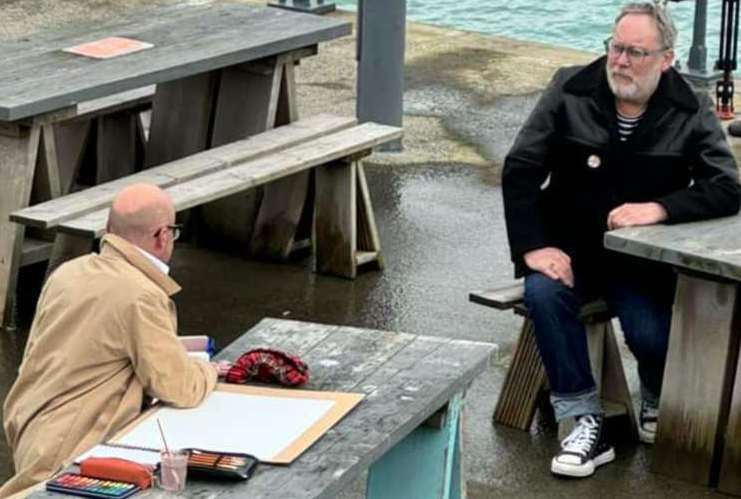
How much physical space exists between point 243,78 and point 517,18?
690cm

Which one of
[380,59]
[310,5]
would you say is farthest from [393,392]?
[310,5]

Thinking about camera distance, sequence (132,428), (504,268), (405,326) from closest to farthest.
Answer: (132,428) < (405,326) < (504,268)

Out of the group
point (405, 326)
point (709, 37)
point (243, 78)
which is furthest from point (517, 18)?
point (405, 326)

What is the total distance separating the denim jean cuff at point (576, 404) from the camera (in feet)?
20.4

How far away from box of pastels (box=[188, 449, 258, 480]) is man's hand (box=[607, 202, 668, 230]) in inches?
85.6

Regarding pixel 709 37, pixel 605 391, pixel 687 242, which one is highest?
pixel 687 242

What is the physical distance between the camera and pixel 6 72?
25.0ft

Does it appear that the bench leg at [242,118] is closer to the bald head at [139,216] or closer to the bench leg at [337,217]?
the bench leg at [337,217]

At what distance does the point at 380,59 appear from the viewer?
952 centimetres

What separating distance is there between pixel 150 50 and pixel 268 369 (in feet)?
11.1

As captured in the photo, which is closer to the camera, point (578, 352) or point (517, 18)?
Answer: point (578, 352)

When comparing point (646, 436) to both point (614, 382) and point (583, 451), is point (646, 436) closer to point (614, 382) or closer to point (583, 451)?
point (614, 382)

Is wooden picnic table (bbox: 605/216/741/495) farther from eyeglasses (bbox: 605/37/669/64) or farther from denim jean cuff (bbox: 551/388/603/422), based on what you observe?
eyeglasses (bbox: 605/37/669/64)

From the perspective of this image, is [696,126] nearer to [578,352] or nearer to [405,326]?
[578,352]
